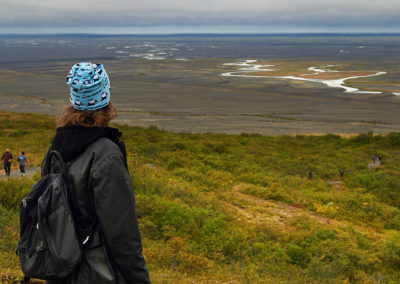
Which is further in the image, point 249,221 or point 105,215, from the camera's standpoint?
point 249,221

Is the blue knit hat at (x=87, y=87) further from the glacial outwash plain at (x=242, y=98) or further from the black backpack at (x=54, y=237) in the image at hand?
the glacial outwash plain at (x=242, y=98)

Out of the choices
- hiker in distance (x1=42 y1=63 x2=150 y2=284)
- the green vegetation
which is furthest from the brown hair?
the green vegetation

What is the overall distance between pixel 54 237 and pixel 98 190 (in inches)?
13.8

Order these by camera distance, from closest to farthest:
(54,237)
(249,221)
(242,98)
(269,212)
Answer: (54,237) < (249,221) < (269,212) < (242,98)

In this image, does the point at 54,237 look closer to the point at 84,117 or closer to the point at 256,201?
the point at 84,117

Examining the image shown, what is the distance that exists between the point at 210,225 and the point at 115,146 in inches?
275

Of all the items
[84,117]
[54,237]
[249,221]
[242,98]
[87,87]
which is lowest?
[242,98]

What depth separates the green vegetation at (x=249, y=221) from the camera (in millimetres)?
6902

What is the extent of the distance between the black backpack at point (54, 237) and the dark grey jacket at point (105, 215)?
68 millimetres

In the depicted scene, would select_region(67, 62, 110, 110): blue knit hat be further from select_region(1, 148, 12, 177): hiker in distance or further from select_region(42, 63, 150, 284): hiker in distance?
select_region(1, 148, 12, 177): hiker in distance

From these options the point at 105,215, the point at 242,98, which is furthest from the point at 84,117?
the point at 242,98

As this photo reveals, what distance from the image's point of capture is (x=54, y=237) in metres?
2.25

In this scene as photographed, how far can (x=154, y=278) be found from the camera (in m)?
5.42

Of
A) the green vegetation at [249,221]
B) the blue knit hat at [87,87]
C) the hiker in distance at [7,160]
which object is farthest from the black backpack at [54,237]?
the hiker in distance at [7,160]
